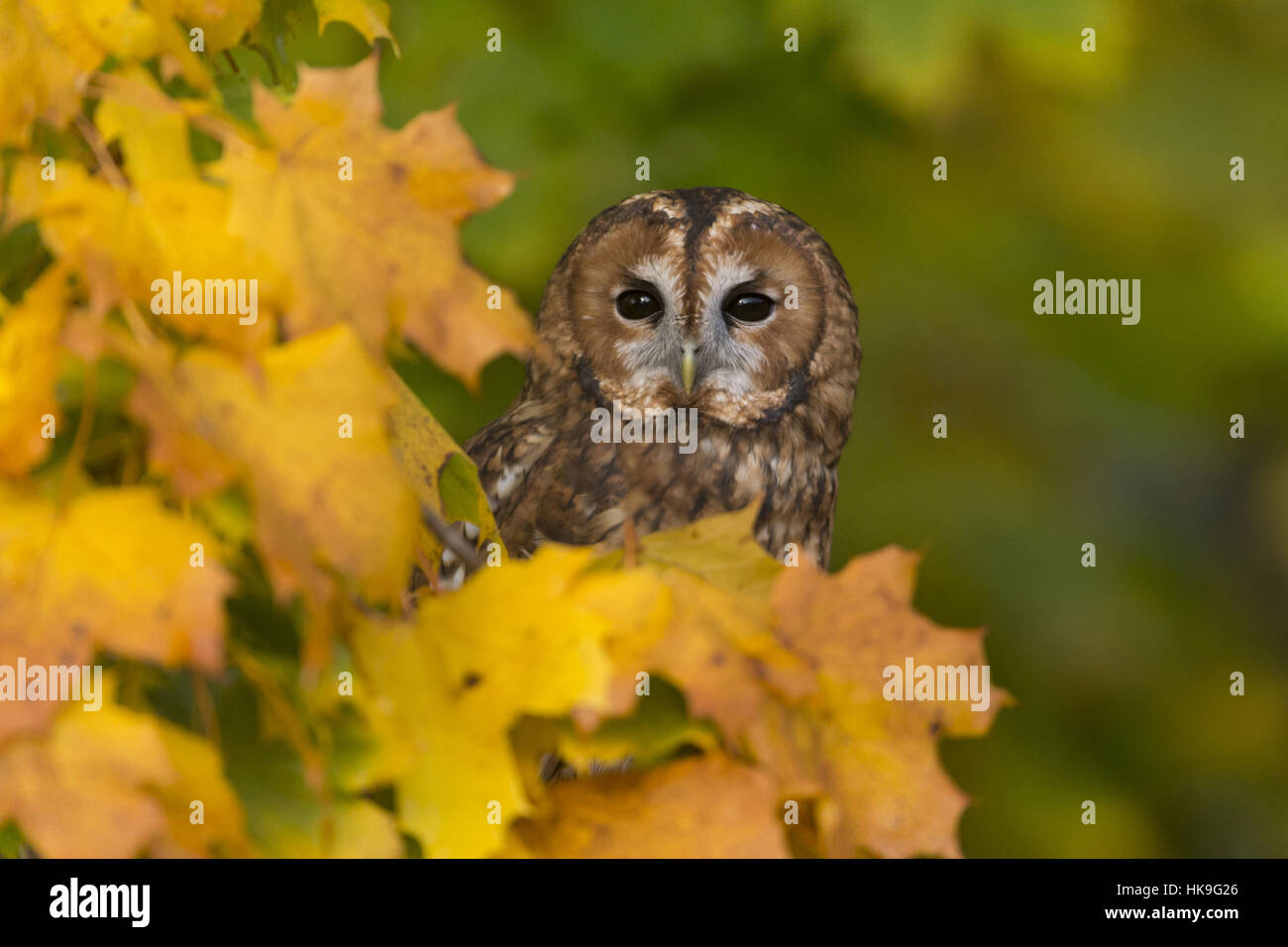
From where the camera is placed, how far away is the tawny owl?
6.57 feet

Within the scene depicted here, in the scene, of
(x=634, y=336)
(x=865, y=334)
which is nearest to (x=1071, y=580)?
(x=865, y=334)

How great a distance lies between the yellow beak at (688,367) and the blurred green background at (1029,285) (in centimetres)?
65

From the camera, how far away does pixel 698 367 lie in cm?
207

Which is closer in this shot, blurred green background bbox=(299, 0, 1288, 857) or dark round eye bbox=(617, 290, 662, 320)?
dark round eye bbox=(617, 290, 662, 320)

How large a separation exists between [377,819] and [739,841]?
258 millimetres

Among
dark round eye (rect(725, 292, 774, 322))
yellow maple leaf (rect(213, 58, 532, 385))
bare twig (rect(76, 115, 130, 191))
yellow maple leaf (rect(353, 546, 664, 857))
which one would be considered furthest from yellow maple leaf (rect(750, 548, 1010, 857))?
dark round eye (rect(725, 292, 774, 322))

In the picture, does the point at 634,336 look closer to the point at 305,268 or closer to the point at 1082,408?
the point at 305,268

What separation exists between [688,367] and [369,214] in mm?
1098

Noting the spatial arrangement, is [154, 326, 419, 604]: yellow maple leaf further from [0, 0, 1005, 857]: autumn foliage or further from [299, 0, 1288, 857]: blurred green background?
[299, 0, 1288, 857]: blurred green background

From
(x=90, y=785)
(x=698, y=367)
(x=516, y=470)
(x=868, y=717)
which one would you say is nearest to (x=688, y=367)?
(x=698, y=367)

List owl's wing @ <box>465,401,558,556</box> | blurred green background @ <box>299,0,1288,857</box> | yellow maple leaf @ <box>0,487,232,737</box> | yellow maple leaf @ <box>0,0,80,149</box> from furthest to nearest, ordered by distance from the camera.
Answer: blurred green background @ <box>299,0,1288,857</box>, owl's wing @ <box>465,401,558,556</box>, yellow maple leaf @ <box>0,0,80,149</box>, yellow maple leaf @ <box>0,487,232,737</box>

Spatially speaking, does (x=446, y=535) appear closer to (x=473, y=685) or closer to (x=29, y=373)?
(x=473, y=685)

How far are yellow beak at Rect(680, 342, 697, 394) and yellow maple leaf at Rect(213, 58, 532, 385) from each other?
102 centimetres

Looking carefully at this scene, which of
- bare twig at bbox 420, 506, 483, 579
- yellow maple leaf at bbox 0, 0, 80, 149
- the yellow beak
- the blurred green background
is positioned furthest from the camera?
the blurred green background
